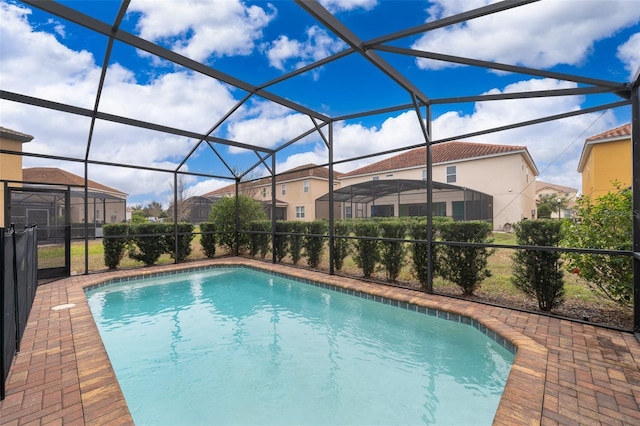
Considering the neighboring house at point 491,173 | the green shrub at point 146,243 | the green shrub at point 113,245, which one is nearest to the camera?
the green shrub at point 113,245

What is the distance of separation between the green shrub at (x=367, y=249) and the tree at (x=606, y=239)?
3289 mm

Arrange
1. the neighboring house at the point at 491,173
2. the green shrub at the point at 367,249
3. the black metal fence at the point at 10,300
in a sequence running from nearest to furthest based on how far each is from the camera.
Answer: the black metal fence at the point at 10,300 < the green shrub at the point at 367,249 < the neighboring house at the point at 491,173

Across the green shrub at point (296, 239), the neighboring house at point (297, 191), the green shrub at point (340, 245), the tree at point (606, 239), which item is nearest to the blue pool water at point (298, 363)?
the tree at point (606, 239)

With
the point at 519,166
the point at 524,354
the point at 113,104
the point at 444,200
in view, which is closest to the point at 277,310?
the point at 524,354

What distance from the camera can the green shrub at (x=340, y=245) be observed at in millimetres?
7305

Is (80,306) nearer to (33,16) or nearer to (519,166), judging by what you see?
(33,16)

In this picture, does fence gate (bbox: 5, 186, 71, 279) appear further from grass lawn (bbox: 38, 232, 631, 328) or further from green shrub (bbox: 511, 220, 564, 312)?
green shrub (bbox: 511, 220, 564, 312)

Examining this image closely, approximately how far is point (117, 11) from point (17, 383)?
393 cm

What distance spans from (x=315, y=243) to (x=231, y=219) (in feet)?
12.3

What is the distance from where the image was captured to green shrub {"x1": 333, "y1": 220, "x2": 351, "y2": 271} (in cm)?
730

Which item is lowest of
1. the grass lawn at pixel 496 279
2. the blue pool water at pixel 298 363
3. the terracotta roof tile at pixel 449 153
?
the blue pool water at pixel 298 363

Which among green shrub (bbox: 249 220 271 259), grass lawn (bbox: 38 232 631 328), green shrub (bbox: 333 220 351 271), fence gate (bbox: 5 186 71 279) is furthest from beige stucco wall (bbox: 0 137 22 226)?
green shrub (bbox: 333 220 351 271)

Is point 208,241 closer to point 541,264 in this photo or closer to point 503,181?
point 541,264

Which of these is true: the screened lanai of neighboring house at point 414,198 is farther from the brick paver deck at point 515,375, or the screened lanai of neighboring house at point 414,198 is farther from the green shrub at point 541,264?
the brick paver deck at point 515,375
